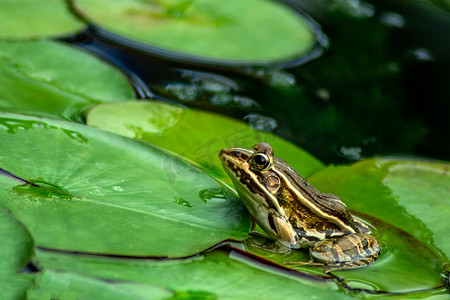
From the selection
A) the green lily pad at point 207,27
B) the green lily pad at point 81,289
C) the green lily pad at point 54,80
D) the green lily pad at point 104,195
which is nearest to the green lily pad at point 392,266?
the green lily pad at point 104,195

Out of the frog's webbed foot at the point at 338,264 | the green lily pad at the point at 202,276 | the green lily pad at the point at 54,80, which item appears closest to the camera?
the green lily pad at the point at 202,276

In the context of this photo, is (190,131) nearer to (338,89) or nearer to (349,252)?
(349,252)

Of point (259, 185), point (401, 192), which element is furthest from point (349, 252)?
point (401, 192)

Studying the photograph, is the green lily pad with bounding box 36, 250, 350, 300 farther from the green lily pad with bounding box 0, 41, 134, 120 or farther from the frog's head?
the green lily pad with bounding box 0, 41, 134, 120

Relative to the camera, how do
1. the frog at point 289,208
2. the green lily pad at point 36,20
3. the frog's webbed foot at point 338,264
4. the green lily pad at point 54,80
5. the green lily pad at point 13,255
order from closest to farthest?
the green lily pad at point 13,255, the frog's webbed foot at point 338,264, the frog at point 289,208, the green lily pad at point 54,80, the green lily pad at point 36,20

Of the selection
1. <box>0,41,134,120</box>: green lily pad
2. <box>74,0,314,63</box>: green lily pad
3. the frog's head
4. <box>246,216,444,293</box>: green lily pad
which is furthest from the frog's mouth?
<box>74,0,314,63</box>: green lily pad

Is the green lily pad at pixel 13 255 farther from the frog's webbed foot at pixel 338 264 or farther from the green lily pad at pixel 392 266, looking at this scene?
the frog's webbed foot at pixel 338 264

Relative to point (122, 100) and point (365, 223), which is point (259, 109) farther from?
point (365, 223)
